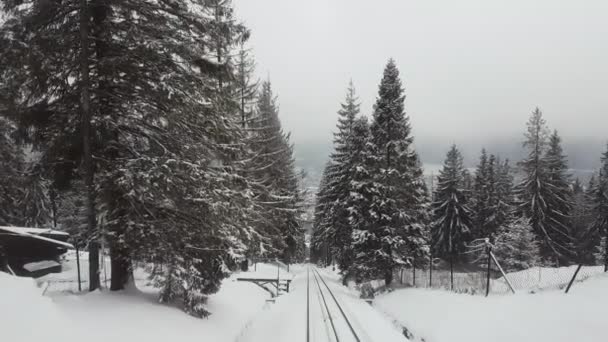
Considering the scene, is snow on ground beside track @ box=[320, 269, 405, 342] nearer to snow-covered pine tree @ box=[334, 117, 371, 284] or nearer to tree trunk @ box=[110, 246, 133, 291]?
snow-covered pine tree @ box=[334, 117, 371, 284]

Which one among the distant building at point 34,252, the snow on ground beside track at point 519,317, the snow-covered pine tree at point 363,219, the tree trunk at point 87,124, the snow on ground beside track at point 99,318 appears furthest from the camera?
the distant building at point 34,252

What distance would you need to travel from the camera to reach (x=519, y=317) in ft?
27.1

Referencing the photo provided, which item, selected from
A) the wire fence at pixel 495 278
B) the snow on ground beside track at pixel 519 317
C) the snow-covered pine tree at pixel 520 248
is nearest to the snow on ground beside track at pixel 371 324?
the snow on ground beside track at pixel 519 317

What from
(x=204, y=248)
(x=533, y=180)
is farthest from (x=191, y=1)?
(x=533, y=180)

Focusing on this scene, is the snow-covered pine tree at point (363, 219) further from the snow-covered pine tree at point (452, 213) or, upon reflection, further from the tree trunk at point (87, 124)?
the snow-covered pine tree at point (452, 213)

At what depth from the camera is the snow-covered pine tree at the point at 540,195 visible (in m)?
30.4

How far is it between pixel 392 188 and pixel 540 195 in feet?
65.9

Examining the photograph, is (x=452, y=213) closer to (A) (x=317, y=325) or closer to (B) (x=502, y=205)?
(B) (x=502, y=205)

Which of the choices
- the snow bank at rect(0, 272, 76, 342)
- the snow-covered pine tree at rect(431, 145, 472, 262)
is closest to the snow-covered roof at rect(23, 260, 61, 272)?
the snow bank at rect(0, 272, 76, 342)

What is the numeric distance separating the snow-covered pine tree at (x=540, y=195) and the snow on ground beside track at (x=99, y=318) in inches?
1218

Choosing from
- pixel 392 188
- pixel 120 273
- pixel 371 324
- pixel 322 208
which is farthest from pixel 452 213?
pixel 120 273

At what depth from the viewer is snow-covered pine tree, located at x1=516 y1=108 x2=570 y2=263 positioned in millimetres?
30375

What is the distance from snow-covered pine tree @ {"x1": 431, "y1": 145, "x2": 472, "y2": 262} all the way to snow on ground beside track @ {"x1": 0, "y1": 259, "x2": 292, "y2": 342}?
34.3m

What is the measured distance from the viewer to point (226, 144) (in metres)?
10.0
